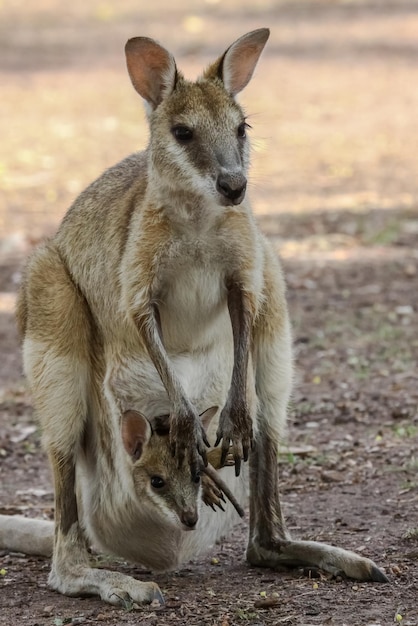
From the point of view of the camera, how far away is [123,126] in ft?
42.8

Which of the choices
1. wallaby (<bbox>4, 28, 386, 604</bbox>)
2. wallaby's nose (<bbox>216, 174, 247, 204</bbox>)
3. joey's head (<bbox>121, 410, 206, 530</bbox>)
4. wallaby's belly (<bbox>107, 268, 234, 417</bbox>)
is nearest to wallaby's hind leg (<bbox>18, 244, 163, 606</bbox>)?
wallaby (<bbox>4, 28, 386, 604</bbox>)

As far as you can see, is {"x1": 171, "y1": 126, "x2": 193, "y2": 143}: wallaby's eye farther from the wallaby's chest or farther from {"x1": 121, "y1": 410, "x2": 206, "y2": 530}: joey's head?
{"x1": 121, "y1": 410, "x2": 206, "y2": 530}: joey's head

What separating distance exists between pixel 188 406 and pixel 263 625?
0.68m

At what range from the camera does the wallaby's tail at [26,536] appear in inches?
174

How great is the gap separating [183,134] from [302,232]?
5.27 m

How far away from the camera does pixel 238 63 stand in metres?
4.09

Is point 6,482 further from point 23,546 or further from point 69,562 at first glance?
point 69,562

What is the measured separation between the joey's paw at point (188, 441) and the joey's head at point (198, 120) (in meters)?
0.65

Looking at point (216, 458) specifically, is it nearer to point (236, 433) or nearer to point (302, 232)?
point (236, 433)

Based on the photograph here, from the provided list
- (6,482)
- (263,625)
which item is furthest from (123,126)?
(263,625)

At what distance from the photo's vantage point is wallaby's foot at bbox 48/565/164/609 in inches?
149

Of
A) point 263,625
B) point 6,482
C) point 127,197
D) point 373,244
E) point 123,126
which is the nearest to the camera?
point 263,625

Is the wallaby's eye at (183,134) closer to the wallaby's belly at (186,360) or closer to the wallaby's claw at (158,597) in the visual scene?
the wallaby's belly at (186,360)

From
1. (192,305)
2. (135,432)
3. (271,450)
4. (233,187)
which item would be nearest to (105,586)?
(135,432)
